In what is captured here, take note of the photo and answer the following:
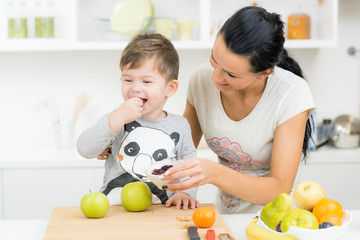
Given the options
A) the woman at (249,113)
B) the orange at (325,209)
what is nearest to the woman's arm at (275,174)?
the woman at (249,113)

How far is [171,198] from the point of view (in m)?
1.49

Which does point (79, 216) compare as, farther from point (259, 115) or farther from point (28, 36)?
point (28, 36)

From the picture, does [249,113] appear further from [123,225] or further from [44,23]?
[44,23]

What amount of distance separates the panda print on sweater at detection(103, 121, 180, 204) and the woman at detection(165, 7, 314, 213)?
0.19 metres

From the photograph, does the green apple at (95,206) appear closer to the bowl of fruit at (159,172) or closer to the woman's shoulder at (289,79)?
the bowl of fruit at (159,172)

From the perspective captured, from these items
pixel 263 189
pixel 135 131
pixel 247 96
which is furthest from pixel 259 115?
pixel 135 131

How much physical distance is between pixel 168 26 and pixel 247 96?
128 centimetres

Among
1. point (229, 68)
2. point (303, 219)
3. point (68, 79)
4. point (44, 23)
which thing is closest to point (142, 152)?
point (229, 68)

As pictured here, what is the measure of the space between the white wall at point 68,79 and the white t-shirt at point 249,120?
1.42m

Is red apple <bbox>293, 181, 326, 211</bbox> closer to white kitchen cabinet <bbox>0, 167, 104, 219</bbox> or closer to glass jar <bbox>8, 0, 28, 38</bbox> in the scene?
white kitchen cabinet <bbox>0, 167, 104, 219</bbox>

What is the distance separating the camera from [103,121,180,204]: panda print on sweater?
5.08 ft

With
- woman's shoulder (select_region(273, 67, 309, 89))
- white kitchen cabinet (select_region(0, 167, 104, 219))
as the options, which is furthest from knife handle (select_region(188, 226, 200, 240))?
white kitchen cabinet (select_region(0, 167, 104, 219))

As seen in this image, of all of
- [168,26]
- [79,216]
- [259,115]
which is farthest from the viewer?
[168,26]

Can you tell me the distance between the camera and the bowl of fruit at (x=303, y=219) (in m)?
1.11
